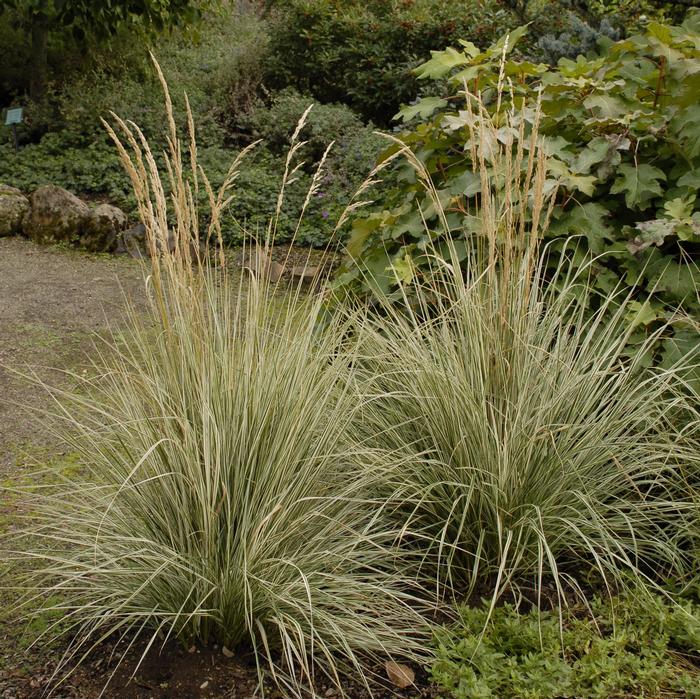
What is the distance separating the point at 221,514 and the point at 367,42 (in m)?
8.82

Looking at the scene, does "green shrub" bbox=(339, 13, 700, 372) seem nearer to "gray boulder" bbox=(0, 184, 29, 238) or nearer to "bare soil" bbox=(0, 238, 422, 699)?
"bare soil" bbox=(0, 238, 422, 699)

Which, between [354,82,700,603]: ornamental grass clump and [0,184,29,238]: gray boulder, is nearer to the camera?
[354,82,700,603]: ornamental grass clump

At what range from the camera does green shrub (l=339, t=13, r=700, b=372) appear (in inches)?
119

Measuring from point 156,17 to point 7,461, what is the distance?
6.31 m

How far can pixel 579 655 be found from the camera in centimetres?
220

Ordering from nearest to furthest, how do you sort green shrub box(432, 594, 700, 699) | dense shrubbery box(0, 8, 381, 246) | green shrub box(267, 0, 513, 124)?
1. green shrub box(432, 594, 700, 699)
2. dense shrubbery box(0, 8, 381, 246)
3. green shrub box(267, 0, 513, 124)

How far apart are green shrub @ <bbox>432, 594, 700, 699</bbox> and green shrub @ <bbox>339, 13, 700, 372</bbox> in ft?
3.29

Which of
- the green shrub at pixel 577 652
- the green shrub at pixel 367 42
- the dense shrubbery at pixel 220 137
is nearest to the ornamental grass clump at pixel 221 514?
the green shrub at pixel 577 652

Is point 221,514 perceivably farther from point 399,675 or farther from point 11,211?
point 11,211

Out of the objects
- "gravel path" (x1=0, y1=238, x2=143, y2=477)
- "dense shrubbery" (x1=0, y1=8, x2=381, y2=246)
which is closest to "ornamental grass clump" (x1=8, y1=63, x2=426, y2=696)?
"gravel path" (x1=0, y1=238, x2=143, y2=477)

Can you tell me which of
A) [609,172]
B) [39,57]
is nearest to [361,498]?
[609,172]

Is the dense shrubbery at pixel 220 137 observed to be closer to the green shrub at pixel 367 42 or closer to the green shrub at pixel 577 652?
the green shrub at pixel 367 42

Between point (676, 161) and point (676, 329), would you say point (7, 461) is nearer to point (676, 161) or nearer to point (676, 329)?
point (676, 329)

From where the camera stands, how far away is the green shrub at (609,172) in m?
3.02
